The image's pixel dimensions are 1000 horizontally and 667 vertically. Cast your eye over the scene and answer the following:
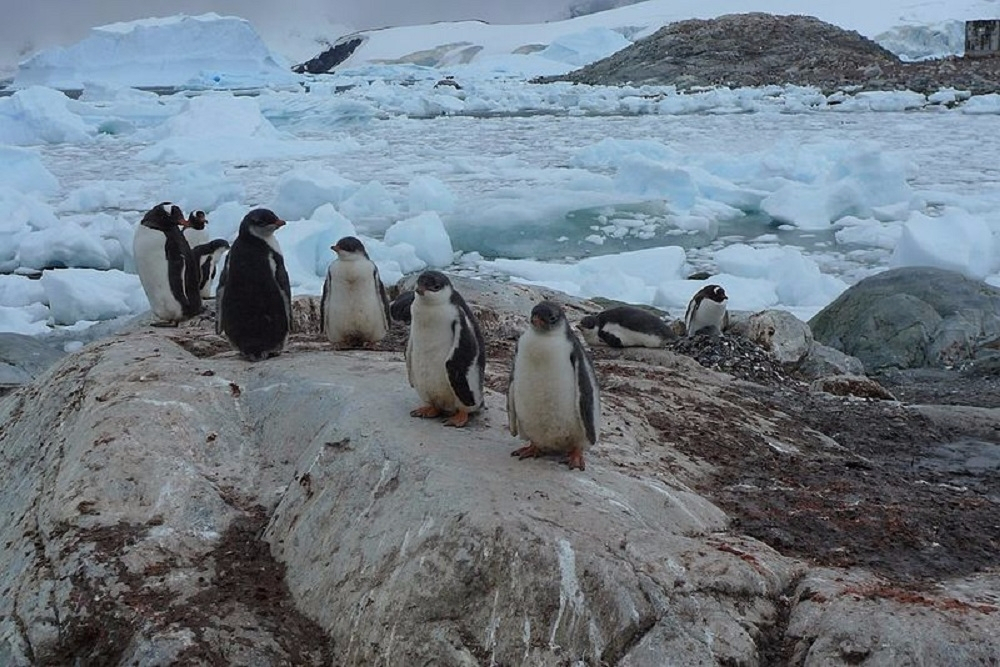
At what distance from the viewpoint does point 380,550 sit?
9.37ft

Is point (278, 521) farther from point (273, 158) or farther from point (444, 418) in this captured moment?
point (273, 158)

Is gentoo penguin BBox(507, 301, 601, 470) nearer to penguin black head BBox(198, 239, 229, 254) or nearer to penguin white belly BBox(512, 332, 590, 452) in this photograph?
penguin white belly BBox(512, 332, 590, 452)

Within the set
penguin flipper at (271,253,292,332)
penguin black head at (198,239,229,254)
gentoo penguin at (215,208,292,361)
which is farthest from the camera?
penguin black head at (198,239,229,254)

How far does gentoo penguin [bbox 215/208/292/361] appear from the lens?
447 cm

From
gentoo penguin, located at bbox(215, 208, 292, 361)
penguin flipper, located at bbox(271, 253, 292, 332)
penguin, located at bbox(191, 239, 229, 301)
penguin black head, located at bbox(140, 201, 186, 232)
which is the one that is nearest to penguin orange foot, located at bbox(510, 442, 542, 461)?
gentoo penguin, located at bbox(215, 208, 292, 361)

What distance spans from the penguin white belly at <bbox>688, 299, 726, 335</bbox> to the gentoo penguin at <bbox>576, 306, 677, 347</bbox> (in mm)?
601

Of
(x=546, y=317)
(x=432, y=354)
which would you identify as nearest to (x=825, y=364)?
(x=432, y=354)

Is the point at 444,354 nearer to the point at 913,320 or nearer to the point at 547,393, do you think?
the point at 547,393

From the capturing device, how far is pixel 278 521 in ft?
10.7

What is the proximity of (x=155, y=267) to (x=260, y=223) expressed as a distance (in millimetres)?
1142

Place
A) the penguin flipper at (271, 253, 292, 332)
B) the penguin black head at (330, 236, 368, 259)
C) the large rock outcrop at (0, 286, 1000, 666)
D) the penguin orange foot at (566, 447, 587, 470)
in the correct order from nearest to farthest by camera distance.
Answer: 1. the large rock outcrop at (0, 286, 1000, 666)
2. the penguin orange foot at (566, 447, 587, 470)
3. the penguin flipper at (271, 253, 292, 332)
4. the penguin black head at (330, 236, 368, 259)

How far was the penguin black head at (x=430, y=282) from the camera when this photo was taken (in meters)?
3.60

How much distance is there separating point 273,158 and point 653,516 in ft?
65.0

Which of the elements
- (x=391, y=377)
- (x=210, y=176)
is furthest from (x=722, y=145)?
(x=391, y=377)
